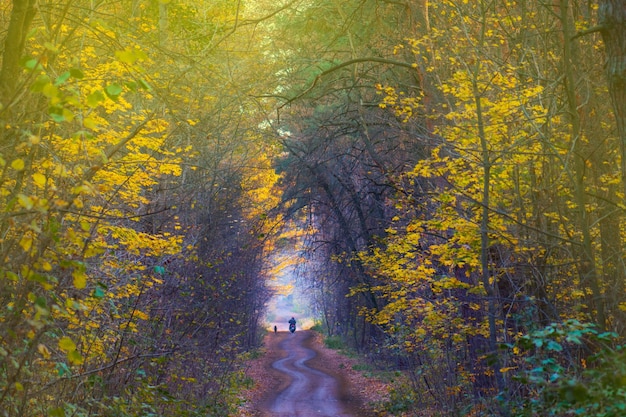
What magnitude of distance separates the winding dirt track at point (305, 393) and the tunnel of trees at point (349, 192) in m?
1.97

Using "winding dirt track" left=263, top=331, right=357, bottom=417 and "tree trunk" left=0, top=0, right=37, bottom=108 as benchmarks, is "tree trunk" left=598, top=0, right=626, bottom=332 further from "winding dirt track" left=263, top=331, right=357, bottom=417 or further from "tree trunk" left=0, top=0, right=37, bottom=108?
"winding dirt track" left=263, top=331, right=357, bottom=417

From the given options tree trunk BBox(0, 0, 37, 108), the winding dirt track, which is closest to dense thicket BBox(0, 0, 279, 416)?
tree trunk BBox(0, 0, 37, 108)

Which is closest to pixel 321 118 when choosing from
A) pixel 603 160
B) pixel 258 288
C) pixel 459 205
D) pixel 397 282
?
pixel 397 282

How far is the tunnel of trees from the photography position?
416cm

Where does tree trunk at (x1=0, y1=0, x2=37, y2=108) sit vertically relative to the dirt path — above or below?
above

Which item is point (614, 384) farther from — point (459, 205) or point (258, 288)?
point (258, 288)

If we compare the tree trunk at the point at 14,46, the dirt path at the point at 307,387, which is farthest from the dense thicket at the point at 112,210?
the dirt path at the point at 307,387

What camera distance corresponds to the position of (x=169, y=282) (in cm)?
997

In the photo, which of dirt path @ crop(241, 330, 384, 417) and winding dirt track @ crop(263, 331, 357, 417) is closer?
winding dirt track @ crop(263, 331, 357, 417)

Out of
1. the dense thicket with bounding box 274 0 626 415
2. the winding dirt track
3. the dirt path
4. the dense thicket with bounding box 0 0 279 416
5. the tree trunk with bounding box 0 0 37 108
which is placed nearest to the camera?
the dense thicket with bounding box 0 0 279 416

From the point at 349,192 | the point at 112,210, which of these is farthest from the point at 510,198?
the point at 349,192

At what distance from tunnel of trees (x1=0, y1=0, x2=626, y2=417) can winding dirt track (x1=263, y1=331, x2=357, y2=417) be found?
6.45ft

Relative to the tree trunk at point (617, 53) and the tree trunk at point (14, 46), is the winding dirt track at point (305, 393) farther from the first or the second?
the tree trunk at point (14, 46)

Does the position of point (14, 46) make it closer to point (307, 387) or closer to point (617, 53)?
point (617, 53)
